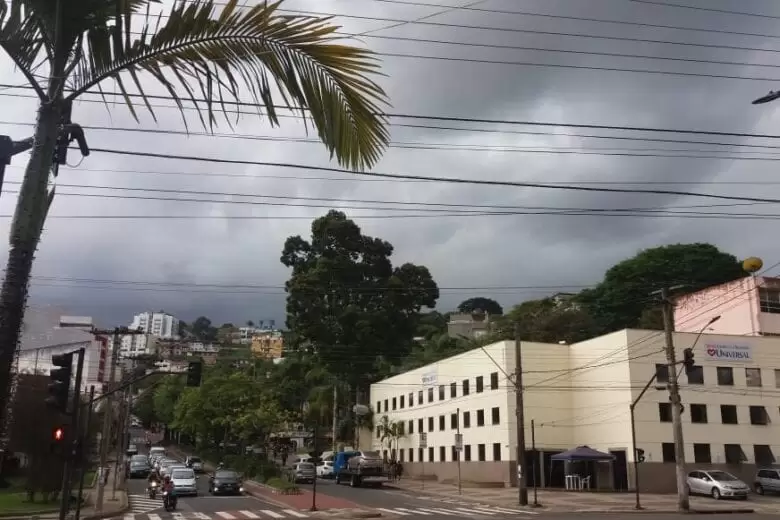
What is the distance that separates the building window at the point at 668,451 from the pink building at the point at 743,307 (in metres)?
11.0

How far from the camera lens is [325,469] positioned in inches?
2482

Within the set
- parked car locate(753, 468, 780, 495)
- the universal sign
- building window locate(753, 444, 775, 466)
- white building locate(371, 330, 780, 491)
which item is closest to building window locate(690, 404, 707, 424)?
white building locate(371, 330, 780, 491)

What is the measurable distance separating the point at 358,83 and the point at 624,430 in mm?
43017

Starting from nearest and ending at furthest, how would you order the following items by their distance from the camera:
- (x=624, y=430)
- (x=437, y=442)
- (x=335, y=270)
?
(x=624, y=430)
(x=437, y=442)
(x=335, y=270)

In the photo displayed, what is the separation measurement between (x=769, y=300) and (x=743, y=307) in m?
1.68

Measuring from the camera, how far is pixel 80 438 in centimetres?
1809

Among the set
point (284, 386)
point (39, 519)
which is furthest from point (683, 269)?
point (39, 519)

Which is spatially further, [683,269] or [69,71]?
[683,269]

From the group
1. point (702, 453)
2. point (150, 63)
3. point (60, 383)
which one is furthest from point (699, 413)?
point (150, 63)

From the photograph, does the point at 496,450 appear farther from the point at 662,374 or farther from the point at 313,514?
the point at 313,514

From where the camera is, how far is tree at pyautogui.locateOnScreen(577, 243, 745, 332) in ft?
251

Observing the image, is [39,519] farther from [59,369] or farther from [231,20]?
[231,20]

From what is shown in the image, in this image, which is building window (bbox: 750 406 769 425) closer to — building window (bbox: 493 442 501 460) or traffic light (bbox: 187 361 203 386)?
building window (bbox: 493 442 501 460)

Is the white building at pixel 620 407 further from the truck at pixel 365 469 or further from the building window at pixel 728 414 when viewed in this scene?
the truck at pixel 365 469
